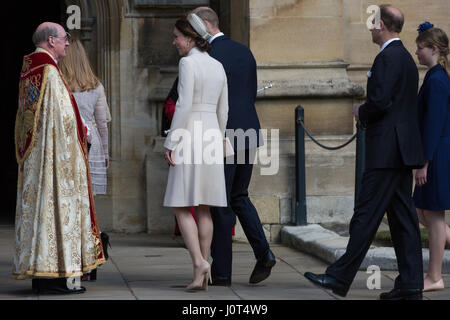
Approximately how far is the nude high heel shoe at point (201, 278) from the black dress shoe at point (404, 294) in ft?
3.57

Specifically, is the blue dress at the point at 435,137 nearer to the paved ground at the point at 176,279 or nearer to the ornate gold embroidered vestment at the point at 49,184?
the paved ground at the point at 176,279

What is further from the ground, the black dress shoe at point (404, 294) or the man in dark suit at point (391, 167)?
the man in dark suit at point (391, 167)

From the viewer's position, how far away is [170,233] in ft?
33.2

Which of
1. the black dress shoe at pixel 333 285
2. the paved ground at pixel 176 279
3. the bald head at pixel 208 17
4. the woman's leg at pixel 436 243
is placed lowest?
the paved ground at pixel 176 279

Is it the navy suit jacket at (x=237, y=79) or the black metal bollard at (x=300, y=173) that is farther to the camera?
the black metal bollard at (x=300, y=173)

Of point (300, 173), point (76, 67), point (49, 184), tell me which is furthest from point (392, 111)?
point (300, 173)

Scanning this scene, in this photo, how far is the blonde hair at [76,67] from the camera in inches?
274

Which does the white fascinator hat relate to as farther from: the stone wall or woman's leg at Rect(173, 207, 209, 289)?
the stone wall

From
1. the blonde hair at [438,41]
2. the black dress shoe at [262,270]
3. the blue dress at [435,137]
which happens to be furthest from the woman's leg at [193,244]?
the blonde hair at [438,41]

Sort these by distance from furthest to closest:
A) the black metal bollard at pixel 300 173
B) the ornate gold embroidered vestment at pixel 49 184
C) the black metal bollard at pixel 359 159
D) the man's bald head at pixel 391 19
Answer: the black metal bollard at pixel 300 173 → the black metal bollard at pixel 359 159 → the ornate gold embroidered vestment at pixel 49 184 → the man's bald head at pixel 391 19

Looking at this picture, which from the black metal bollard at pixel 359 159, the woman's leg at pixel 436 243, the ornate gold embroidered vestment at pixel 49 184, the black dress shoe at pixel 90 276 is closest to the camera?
the ornate gold embroidered vestment at pixel 49 184

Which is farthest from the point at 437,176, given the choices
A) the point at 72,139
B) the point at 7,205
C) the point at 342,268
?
the point at 7,205
